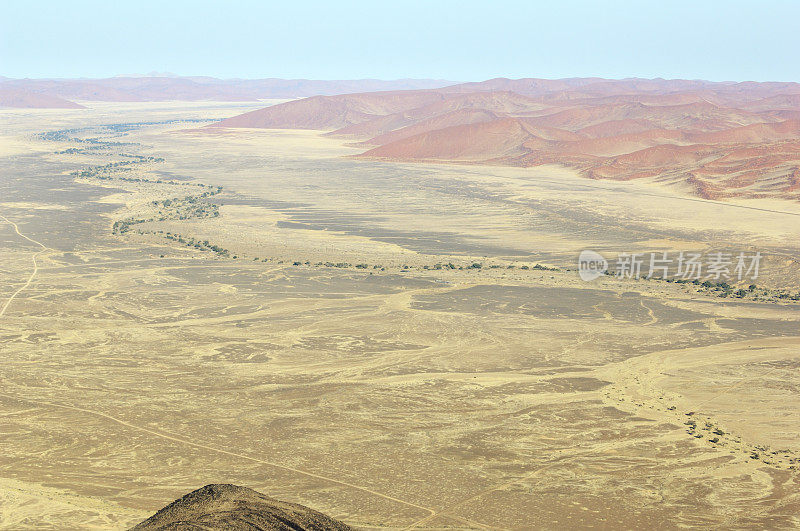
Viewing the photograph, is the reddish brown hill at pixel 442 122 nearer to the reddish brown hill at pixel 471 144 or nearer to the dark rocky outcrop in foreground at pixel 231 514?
the reddish brown hill at pixel 471 144

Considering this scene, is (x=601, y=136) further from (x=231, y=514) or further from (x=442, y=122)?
(x=231, y=514)

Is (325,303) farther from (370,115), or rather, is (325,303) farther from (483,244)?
(370,115)

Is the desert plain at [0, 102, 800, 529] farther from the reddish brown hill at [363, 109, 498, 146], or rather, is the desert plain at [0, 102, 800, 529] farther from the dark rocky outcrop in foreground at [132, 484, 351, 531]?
the reddish brown hill at [363, 109, 498, 146]

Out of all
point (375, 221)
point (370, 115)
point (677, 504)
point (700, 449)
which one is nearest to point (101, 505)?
point (677, 504)

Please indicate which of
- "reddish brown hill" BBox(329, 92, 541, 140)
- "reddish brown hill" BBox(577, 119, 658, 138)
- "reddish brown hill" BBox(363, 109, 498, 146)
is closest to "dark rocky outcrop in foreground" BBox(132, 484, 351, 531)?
"reddish brown hill" BBox(363, 109, 498, 146)

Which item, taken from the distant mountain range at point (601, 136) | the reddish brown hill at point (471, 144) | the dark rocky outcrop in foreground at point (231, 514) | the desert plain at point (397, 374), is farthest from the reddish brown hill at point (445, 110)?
the dark rocky outcrop in foreground at point (231, 514)

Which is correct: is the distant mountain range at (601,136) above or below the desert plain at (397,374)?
above
